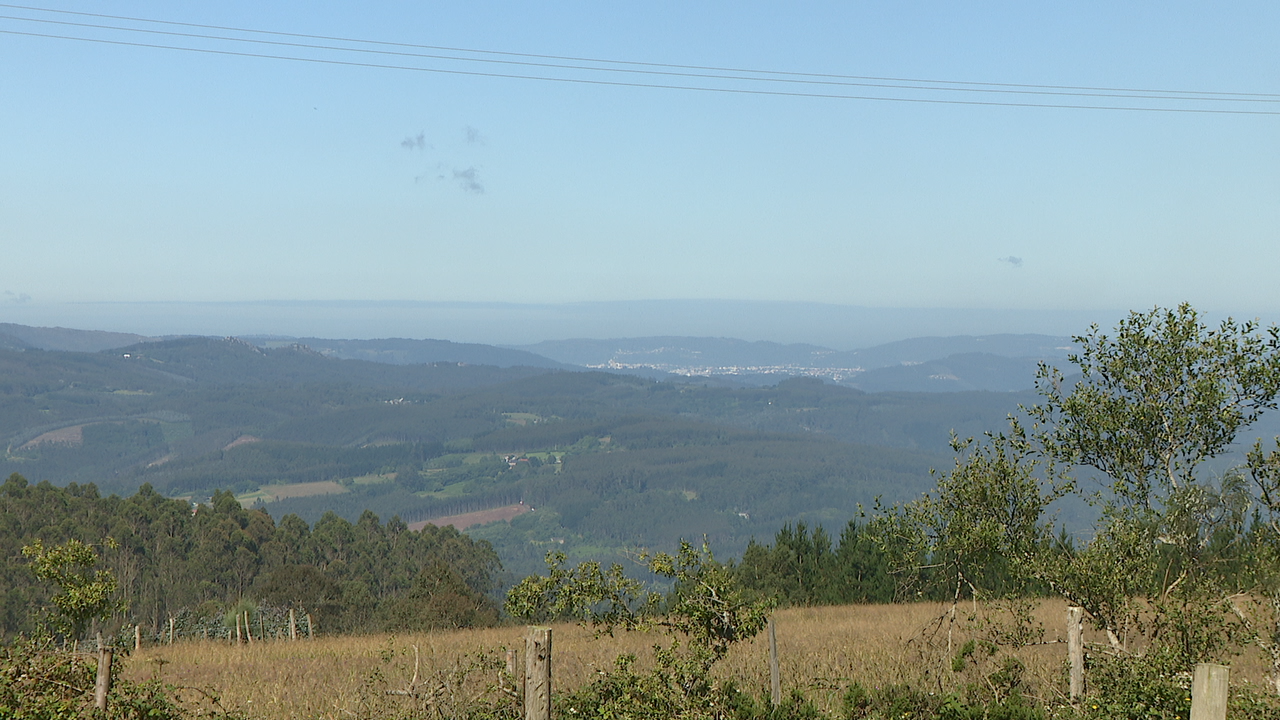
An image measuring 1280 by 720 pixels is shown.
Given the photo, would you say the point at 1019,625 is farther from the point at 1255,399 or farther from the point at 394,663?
the point at 394,663

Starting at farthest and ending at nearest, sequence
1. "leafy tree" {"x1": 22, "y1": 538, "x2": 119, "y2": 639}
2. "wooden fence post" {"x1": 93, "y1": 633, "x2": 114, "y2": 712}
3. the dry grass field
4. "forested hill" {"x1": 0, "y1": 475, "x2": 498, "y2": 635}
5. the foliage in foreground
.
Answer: "forested hill" {"x1": 0, "y1": 475, "x2": 498, "y2": 635} → "leafy tree" {"x1": 22, "y1": 538, "x2": 119, "y2": 639} → the dry grass field → "wooden fence post" {"x1": 93, "y1": 633, "x2": 114, "y2": 712} → the foliage in foreground

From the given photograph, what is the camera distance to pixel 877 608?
128 ft

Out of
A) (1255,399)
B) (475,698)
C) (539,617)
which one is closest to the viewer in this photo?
(475,698)

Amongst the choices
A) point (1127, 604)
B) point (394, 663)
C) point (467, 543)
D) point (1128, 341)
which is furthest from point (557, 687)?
point (467, 543)

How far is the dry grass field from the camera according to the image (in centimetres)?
1566

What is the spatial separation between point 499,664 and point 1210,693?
32.9ft

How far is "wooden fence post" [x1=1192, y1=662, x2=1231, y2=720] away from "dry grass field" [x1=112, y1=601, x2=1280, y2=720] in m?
8.44

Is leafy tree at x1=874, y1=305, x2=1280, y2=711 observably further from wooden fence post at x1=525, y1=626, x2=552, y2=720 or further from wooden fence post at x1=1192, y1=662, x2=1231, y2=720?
wooden fence post at x1=525, y1=626, x2=552, y2=720

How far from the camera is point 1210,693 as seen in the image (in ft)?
22.0

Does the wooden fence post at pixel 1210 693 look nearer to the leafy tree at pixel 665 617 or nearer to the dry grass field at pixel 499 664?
the leafy tree at pixel 665 617

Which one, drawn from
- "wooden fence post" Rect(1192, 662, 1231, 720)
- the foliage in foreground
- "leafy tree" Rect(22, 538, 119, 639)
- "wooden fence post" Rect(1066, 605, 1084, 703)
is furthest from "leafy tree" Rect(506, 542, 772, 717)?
"leafy tree" Rect(22, 538, 119, 639)

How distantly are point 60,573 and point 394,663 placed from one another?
301 inches

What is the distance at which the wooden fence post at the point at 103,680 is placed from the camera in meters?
11.3

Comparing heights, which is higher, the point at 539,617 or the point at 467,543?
the point at 539,617
